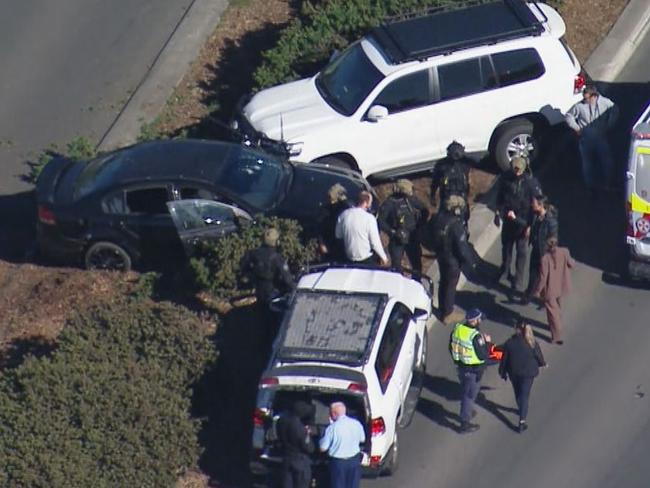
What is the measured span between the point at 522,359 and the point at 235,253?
12.6ft

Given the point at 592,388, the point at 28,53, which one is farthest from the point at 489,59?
the point at 28,53

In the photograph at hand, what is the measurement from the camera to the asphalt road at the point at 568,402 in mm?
16625

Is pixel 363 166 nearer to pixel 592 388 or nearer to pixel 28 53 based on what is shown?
pixel 592 388

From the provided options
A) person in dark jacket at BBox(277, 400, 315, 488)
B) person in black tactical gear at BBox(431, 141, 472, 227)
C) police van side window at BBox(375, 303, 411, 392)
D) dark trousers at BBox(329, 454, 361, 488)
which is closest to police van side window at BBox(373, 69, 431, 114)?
person in black tactical gear at BBox(431, 141, 472, 227)

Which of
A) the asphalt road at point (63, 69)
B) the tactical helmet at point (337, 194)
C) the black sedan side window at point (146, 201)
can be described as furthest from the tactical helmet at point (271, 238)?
the asphalt road at point (63, 69)

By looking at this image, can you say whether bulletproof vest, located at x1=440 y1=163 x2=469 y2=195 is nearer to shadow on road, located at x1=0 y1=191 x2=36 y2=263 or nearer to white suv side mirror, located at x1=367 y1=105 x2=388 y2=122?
white suv side mirror, located at x1=367 y1=105 x2=388 y2=122

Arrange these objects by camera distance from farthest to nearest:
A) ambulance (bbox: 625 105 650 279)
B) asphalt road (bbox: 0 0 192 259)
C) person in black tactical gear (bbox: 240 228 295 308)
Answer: asphalt road (bbox: 0 0 192 259) < ambulance (bbox: 625 105 650 279) < person in black tactical gear (bbox: 240 228 295 308)

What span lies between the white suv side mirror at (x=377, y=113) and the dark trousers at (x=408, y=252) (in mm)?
2006

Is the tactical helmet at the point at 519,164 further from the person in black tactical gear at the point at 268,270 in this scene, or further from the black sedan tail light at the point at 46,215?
the black sedan tail light at the point at 46,215

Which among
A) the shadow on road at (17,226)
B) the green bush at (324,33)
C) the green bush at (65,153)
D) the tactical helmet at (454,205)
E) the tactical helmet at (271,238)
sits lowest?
the shadow on road at (17,226)

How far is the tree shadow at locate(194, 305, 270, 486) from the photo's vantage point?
55.8 feet

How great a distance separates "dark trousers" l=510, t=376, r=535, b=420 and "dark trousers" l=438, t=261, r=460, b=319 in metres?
1.75

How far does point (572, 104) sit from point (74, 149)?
6.82 m

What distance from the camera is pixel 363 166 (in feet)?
66.8
